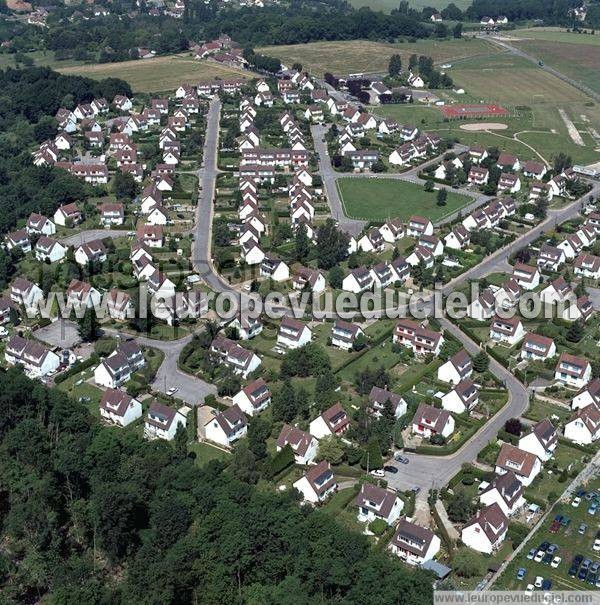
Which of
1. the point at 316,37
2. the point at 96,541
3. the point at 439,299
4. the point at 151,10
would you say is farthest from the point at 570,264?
the point at 151,10

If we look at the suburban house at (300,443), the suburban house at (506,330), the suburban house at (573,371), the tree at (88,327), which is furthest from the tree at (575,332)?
the tree at (88,327)

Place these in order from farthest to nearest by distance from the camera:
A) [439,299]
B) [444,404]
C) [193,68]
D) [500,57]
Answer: [500,57] < [193,68] < [439,299] < [444,404]

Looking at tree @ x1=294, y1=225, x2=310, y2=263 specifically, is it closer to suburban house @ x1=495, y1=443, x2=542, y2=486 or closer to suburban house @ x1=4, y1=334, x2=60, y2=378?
suburban house @ x1=4, y1=334, x2=60, y2=378

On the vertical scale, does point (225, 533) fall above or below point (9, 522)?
above

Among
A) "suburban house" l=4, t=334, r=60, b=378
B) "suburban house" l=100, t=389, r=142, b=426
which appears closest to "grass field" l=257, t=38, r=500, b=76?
"suburban house" l=4, t=334, r=60, b=378

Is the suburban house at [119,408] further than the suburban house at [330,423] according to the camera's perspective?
Yes

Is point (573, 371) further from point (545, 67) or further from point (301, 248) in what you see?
point (545, 67)

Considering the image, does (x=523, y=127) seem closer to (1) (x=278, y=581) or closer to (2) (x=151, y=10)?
(1) (x=278, y=581)

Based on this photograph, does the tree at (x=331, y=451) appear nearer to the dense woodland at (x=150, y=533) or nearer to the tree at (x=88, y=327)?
the dense woodland at (x=150, y=533)
